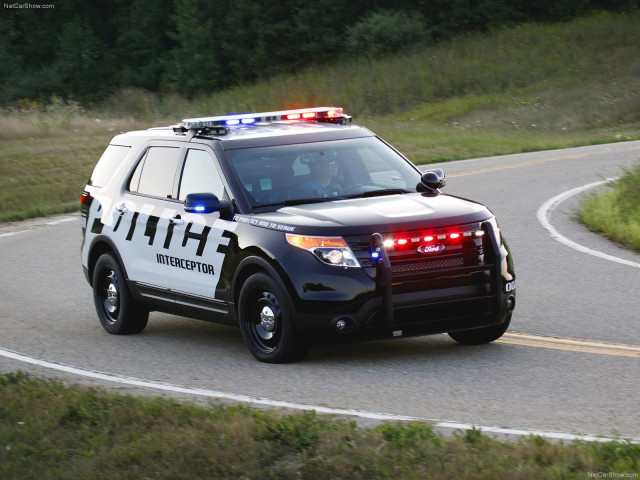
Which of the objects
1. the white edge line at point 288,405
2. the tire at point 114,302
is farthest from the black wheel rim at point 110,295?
the white edge line at point 288,405

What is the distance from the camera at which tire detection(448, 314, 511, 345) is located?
927 centimetres

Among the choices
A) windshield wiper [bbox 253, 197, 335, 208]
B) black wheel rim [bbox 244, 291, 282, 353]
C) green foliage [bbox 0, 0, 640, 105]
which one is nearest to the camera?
black wheel rim [bbox 244, 291, 282, 353]

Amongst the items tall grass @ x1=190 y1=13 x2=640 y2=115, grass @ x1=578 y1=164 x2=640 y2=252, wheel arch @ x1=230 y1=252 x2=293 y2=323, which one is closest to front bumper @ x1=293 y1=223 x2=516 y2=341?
wheel arch @ x1=230 y1=252 x2=293 y2=323

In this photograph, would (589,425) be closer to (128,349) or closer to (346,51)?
(128,349)

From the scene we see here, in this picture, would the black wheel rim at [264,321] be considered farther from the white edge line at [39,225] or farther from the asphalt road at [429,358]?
the white edge line at [39,225]

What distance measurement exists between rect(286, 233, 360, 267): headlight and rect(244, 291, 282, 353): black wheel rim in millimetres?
508

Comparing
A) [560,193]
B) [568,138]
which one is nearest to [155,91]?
[568,138]

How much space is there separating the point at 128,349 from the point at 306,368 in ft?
6.96

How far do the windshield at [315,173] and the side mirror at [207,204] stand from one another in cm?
22

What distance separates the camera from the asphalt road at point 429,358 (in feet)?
24.5

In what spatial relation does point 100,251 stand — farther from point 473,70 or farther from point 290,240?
point 473,70

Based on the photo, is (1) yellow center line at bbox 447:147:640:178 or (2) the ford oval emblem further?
(1) yellow center line at bbox 447:147:640:178

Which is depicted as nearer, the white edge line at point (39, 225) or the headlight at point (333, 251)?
the headlight at point (333, 251)

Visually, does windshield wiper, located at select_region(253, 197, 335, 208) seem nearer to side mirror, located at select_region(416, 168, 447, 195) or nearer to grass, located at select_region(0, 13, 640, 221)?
side mirror, located at select_region(416, 168, 447, 195)
